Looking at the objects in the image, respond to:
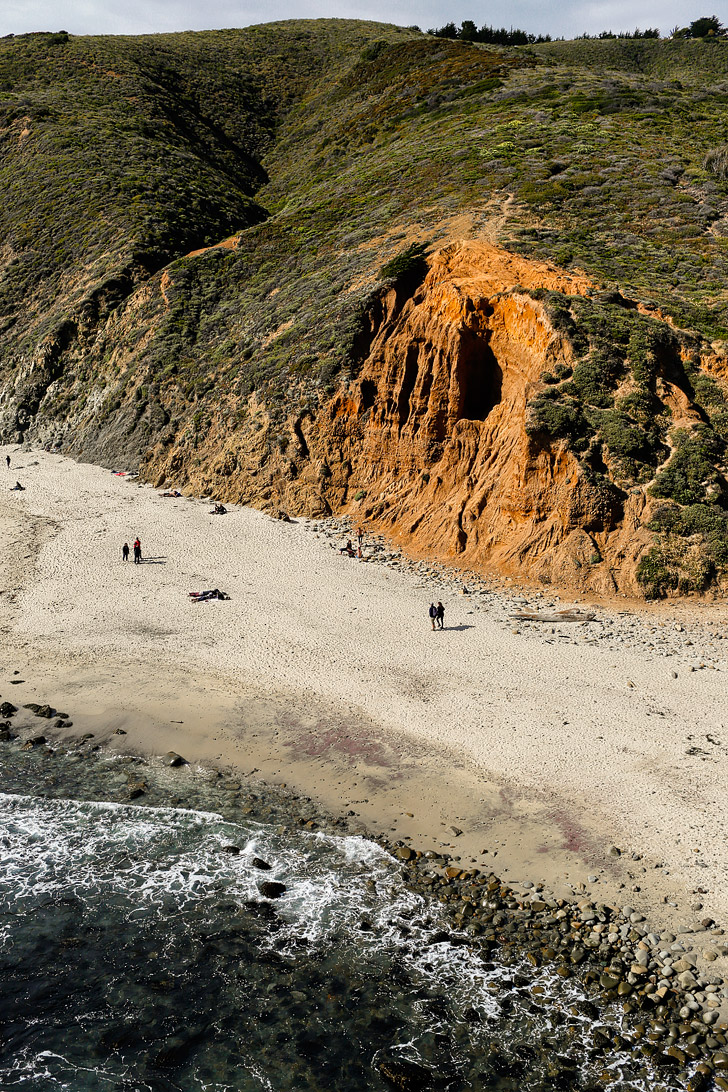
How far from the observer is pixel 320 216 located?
183 feet

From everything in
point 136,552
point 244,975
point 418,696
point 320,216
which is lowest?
point 244,975

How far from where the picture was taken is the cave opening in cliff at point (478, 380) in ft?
111

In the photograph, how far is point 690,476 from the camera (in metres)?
27.7

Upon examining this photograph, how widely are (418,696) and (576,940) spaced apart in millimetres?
8644

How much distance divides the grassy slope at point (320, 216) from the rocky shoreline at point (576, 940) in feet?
57.3

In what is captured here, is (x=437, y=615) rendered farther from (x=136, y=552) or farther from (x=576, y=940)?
(x=136, y=552)

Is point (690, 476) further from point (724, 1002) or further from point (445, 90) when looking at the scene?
point (445, 90)

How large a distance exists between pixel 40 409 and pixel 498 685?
45.4 metres

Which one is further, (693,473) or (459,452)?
(459,452)

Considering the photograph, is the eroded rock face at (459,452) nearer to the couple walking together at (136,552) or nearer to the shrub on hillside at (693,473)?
the shrub on hillside at (693,473)

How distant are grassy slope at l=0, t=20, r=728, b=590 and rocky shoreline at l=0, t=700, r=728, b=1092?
688 inches

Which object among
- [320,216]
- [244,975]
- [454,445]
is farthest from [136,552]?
[320,216]

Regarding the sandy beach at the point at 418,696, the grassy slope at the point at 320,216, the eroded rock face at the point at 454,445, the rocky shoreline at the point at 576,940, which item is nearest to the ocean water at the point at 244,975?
the rocky shoreline at the point at 576,940

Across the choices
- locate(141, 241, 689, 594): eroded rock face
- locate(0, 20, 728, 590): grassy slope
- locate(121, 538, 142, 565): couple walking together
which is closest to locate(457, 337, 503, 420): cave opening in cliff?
locate(141, 241, 689, 594): eroded rock face
